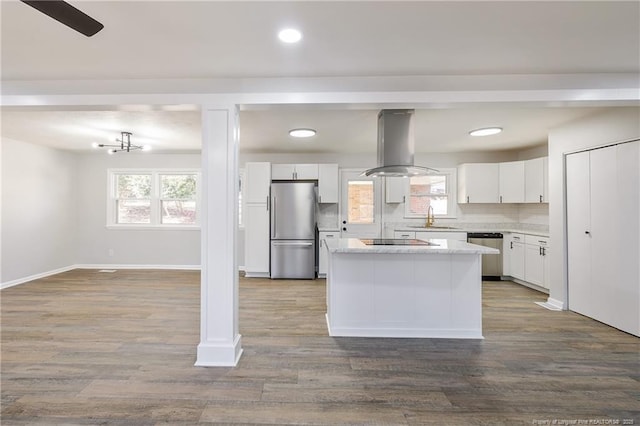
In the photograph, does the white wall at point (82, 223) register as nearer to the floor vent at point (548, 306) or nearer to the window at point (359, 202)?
the window at point (359, 202)

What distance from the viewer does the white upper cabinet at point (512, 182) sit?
5.16m

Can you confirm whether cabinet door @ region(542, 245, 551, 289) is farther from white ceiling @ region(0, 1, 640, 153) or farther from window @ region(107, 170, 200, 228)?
window @ region(107, 170, 200, 228)

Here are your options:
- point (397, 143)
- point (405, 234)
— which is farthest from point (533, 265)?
point (397, 143)

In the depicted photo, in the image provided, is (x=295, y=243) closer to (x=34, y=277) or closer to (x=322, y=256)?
(x=322, y=256)

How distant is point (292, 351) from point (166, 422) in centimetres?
111

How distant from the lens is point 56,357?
256 centimetres

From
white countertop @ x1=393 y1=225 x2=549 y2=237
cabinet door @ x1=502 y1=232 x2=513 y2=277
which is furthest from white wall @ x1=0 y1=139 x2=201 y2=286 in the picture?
cabinet door @ x1=502 y1=232 x2=513 y2=277

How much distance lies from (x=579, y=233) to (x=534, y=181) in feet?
5.13

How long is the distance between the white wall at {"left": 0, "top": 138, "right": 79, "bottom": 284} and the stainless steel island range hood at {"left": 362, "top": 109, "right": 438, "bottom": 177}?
575cm

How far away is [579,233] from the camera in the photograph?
362cm

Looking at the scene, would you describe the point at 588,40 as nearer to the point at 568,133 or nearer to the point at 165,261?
the point at 568,133

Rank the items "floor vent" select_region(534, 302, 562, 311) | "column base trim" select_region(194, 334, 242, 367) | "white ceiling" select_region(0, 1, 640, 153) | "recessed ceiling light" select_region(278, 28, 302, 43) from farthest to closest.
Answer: "floor vent" select_region(534, 302, 562, 311)
"column base trim" select_region(194, 334, 242, 367)
"recessed ceiling light" select_region(278, 28, 302, 43)
"white ceiling" select_region(0, 1, 640, 153)

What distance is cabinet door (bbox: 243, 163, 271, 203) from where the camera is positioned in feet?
18.1

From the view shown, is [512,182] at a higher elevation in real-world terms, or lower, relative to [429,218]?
higher
